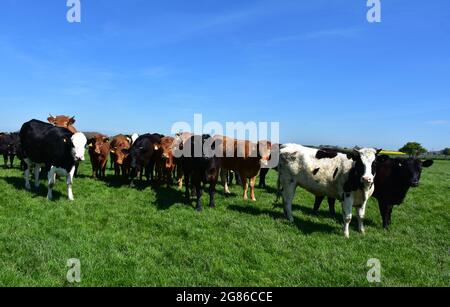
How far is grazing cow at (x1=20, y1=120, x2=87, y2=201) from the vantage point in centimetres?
1214

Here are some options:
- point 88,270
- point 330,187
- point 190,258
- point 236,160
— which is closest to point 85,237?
point 88,270

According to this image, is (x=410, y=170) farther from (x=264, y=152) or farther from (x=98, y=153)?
(x=98, y=153)

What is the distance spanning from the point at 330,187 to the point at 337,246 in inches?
83.3

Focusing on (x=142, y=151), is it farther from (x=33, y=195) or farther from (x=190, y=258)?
(x=190, y=258)

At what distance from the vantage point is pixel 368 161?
9.35 metres

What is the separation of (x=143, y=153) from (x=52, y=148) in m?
3.49

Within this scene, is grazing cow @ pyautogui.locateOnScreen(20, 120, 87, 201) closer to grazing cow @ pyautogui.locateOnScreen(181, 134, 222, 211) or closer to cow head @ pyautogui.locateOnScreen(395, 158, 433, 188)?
grazing cow @ pyautogui.locateOnScreen(181, 134, 222, 211)

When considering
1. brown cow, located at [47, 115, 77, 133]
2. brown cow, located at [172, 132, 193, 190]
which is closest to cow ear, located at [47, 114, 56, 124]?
brown cow, located at [47, 115, 77, 133]

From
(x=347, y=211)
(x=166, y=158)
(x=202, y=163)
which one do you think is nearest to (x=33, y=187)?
(x=166, y=158)

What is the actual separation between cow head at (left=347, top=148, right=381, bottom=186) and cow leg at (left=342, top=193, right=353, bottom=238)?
2.15ft

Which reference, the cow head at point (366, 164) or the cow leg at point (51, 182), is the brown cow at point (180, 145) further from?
the cow head at point (366, 164)

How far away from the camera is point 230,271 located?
694 centimetres

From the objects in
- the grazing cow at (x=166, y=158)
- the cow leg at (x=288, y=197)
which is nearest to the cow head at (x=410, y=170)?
the cow leg at (x=288, y=197)

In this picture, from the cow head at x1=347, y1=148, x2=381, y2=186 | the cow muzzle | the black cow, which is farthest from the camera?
the black cow
